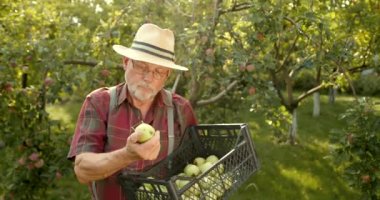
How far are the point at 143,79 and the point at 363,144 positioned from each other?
6.25 feet

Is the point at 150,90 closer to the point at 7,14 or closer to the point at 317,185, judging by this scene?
the point at 7,14

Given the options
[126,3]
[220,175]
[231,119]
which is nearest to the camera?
[220,175]

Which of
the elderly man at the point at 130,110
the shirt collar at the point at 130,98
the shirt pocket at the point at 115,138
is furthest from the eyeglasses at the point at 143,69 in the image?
the shirt pocket at the point at 115,138

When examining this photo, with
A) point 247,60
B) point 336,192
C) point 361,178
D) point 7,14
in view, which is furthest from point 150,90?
point 336,192

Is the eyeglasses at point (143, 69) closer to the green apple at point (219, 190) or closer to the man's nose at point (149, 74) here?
the man's nose at point (149, 74)

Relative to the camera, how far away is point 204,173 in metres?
1.90

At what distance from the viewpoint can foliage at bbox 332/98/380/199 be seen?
3281 mm

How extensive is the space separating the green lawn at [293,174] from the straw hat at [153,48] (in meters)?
1.85

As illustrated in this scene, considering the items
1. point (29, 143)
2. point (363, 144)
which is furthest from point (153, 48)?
point (29, 143)

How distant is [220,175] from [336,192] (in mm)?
4030

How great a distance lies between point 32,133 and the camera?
395 cm

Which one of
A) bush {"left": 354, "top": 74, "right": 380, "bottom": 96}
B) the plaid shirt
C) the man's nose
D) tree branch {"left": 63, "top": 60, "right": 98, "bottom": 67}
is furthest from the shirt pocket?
bush {"left": 354, "top": 74, "right": 380, "bottom": 96}

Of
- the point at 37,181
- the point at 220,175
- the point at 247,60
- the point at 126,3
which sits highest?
the point at 126,3

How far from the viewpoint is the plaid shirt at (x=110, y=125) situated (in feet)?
6.75
